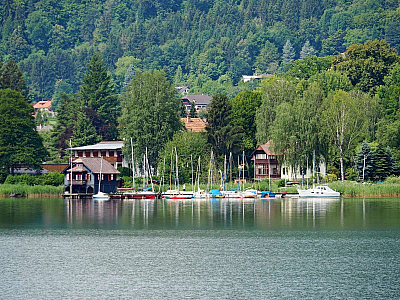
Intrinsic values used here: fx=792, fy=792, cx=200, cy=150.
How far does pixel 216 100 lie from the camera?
130 meters

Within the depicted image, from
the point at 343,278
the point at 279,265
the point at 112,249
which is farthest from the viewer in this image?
the point at 112,249

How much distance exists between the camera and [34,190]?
114125 millimetres

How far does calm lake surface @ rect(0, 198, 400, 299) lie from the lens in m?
46.1

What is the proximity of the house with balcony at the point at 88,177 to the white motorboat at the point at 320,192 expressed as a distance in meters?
27.6

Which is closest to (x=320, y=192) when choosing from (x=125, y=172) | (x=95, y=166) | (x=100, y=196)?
(x=100, y=196)

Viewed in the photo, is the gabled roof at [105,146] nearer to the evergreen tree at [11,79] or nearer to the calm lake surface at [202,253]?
the evergreen tree at [11,79]

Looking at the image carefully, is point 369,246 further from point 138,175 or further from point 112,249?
point 138,175

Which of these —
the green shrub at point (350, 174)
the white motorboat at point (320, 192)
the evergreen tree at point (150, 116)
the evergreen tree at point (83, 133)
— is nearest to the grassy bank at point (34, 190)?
the evergreen tree at point (150, 116)

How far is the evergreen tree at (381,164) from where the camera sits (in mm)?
110562

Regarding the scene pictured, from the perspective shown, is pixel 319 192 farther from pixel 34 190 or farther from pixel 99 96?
pixel 99 96

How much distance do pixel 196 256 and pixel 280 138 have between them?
61.3 metres

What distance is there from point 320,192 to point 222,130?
24905 millimetres

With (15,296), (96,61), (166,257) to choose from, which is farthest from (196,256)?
(96,61)

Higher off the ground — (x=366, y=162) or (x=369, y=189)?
(x=366, y=162)
